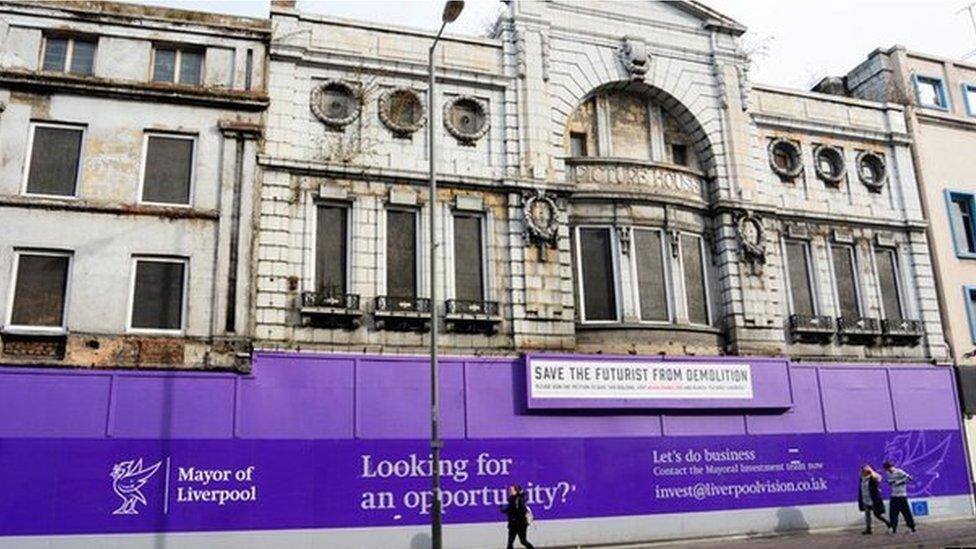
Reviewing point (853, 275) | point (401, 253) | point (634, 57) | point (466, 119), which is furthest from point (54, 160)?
point (853, 275)

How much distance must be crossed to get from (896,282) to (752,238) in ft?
19.5

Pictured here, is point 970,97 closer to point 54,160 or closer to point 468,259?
point 468,259

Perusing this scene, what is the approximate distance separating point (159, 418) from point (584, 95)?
1403 cm

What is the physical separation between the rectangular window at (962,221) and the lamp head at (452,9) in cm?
1955

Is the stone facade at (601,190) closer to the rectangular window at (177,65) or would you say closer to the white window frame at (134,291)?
the white window frame at (134,291)

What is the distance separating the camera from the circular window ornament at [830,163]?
82.9ft

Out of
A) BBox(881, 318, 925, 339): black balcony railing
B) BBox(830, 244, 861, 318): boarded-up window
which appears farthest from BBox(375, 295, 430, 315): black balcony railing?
BBox(881, 318, 925, 339): black balcony railing

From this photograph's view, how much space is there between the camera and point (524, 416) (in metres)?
19.7

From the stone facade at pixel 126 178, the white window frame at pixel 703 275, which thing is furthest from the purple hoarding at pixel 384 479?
the white window frame at pixel 703 275

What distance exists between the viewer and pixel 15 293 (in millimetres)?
17578

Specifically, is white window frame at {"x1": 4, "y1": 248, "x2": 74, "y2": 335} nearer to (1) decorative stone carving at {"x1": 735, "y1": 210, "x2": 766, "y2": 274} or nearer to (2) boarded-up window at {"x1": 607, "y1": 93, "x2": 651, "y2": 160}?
(2) boarded-up window at {"x1": 607, "y1": 93, "x2": 651, "y2": 160}

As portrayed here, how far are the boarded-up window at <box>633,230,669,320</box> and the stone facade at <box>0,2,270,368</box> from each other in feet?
33.8

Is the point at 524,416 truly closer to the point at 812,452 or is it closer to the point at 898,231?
the point at 812,452

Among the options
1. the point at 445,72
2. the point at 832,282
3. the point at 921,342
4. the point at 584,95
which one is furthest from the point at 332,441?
the point at 921,342
